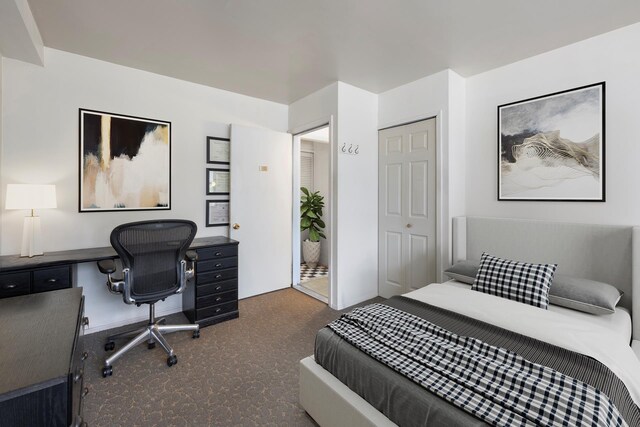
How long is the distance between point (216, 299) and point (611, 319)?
318 centimetres

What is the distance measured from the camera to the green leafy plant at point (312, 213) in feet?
17.2

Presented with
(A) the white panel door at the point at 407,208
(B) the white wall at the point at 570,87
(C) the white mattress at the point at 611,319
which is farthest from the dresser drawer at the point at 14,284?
(B) the white wall at the point at 570,87

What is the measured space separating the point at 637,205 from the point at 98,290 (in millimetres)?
4651

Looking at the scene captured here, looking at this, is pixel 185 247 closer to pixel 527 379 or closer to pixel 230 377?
pixel 230 377

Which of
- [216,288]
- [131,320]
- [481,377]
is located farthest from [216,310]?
[481,377]

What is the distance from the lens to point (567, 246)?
2.36m

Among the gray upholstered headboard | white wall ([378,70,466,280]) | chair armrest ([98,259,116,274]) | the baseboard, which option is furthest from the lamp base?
the gray upholstered headboard

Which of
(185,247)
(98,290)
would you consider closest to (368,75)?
(185,247)

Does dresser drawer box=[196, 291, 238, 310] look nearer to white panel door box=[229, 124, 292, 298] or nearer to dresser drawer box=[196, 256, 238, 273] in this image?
dresser drawer box=[196, 256, 238, 273]

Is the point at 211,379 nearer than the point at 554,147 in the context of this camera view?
Yes

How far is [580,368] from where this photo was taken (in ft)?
4.23

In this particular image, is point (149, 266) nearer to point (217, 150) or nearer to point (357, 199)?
point (217, 150)

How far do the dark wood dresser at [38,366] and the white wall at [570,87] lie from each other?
3325mm

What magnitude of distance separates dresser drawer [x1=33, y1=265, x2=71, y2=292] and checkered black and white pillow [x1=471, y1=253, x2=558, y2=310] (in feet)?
10.6
